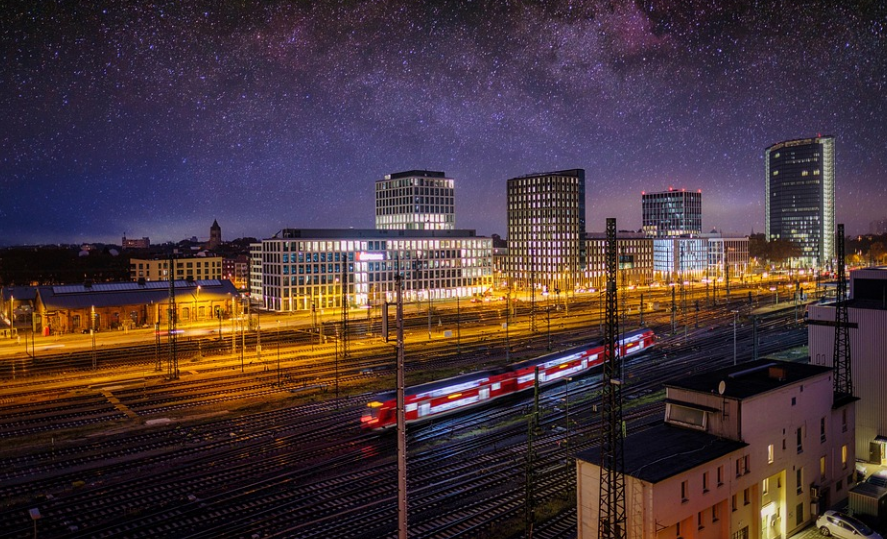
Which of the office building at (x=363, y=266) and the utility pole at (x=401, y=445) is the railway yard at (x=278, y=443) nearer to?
the utility pole at (x=401, y=445)

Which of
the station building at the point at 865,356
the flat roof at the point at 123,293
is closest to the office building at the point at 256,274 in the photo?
the flat roof at the point at 123,293

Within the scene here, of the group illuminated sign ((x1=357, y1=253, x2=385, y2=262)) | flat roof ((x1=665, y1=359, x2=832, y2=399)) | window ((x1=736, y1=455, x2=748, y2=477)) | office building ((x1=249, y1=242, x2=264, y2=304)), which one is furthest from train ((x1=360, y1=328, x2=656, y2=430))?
office building ((x1=249, y1=242, x2=264, y2=304))

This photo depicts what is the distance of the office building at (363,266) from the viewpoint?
97688mm

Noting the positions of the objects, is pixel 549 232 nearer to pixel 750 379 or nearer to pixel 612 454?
pixel 750 379

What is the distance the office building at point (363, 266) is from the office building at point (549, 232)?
32001mm

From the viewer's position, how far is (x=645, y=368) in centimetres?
5172

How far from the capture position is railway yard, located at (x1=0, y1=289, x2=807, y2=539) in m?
Result: 24.0

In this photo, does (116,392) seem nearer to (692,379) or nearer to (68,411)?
(68,411)

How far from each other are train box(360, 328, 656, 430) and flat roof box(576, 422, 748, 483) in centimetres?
665

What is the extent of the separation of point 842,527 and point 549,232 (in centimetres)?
12804

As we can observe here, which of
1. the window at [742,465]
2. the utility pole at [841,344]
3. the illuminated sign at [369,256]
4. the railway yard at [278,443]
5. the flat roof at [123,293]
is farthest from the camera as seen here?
the illuminated sign at [369,256]

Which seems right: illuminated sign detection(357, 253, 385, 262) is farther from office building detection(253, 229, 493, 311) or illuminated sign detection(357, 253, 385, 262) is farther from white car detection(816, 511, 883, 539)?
white car detection(816, 511, 883, 539)

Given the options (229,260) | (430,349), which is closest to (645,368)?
(430,349)

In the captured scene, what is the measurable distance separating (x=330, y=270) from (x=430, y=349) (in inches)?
1788
